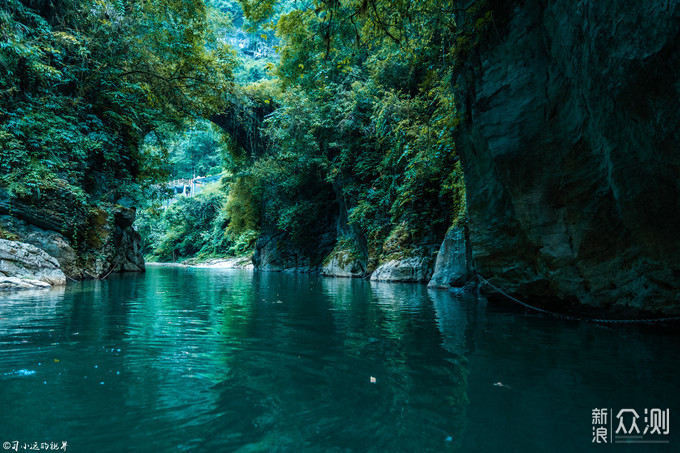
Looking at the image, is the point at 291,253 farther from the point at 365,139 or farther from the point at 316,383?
the point at 316,383

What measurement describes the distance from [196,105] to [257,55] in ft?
162

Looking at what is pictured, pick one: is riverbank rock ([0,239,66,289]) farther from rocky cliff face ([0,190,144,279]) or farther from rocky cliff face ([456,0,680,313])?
rocky cliff face ([456,0,680,313])

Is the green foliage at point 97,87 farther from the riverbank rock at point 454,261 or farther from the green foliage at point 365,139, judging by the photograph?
the riverbank rock at point 454,261

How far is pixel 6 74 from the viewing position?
8.58 m

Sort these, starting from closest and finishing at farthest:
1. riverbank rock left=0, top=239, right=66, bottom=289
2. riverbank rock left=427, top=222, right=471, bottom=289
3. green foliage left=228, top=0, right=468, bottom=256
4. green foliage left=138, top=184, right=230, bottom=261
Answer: riverbank rock left=0, top=239, right=66, bottom=289, riverbank rock left=427, top=222, right=471, bottom=289, green foliage left=228, top=0, right=468, bottom=256, green foliage left=138, top=184, right=230, bottom=261

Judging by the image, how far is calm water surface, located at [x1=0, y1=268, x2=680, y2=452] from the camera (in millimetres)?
1605

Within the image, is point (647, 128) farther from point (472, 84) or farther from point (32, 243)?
point (32, 243)

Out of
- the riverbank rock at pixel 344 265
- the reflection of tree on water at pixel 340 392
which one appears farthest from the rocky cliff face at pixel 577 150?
the riverbank rock at pixel 344 265

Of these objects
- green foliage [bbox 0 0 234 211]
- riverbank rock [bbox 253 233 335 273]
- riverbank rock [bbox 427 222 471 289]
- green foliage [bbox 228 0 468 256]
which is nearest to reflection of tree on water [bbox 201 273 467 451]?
riverbank rock [bbox 427 222 471 289]

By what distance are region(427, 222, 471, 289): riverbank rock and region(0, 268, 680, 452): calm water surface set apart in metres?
4.76

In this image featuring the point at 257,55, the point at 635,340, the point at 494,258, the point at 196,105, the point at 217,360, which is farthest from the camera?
the point at 257,55

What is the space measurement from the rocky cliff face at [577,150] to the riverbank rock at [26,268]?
29.1 feet

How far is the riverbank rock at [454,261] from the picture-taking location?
9.15m

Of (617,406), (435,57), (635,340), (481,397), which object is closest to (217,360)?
(481,397)
